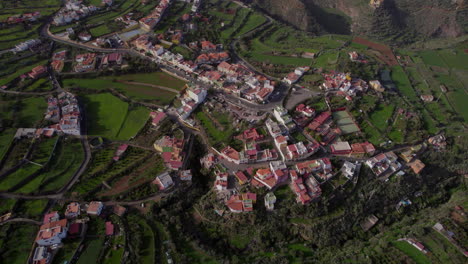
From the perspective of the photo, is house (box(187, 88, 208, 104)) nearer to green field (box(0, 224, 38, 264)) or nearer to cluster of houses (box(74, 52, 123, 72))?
cluster of houses (box(74, 52, 123, 72))

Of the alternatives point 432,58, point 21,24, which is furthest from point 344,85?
point 21,24

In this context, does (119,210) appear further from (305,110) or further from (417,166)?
(417,166)

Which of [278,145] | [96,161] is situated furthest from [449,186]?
[96,161]

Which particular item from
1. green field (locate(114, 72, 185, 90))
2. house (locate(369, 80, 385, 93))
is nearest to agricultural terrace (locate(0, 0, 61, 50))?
green field (locate(114, 72, 185, 90))

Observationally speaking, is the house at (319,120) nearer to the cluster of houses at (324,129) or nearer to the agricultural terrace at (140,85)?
the cluster of houses at (324,129)

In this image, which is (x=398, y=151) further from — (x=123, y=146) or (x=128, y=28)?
(x=128, y=28)
